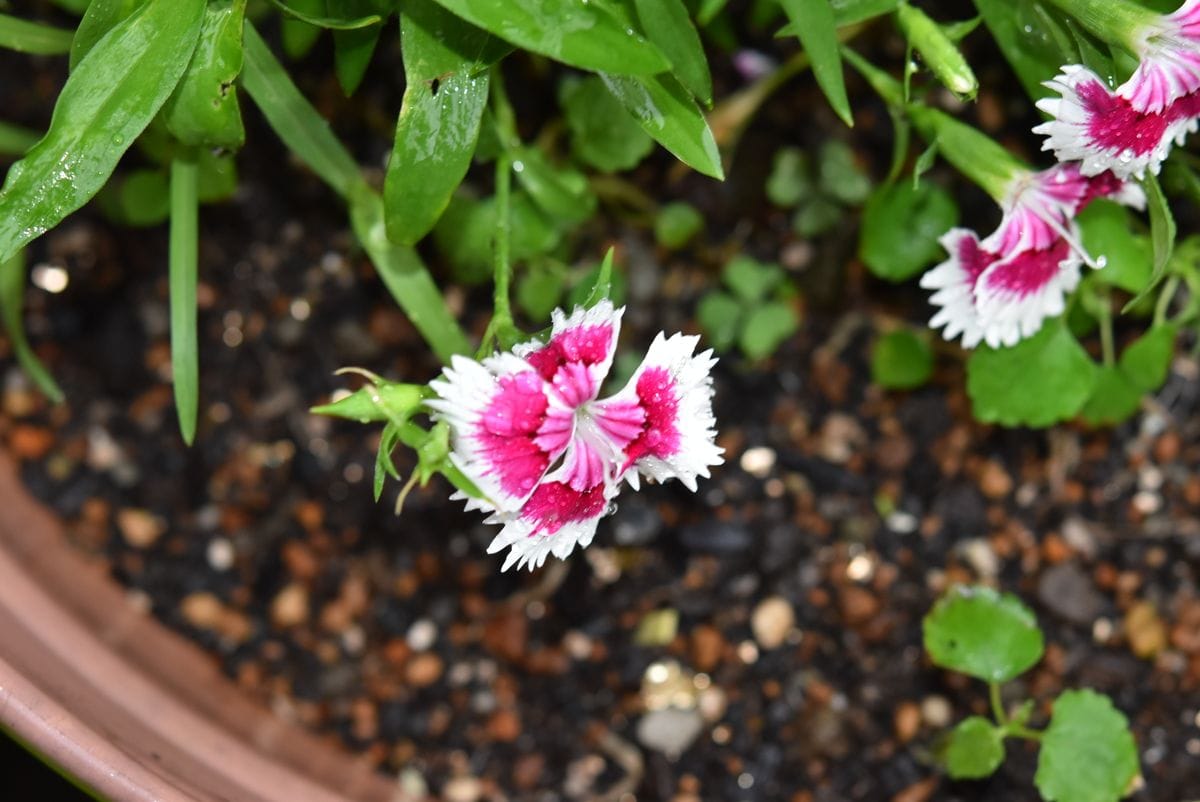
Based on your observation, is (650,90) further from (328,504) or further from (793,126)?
(328,504)

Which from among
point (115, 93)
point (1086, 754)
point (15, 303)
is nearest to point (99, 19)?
point (115, 93)

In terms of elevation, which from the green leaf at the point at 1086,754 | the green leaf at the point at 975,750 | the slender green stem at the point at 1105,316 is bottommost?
the green leaf at the point at 1086,754

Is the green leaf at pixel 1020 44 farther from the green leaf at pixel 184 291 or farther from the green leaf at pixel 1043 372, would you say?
the green leaf at pixel 184 291

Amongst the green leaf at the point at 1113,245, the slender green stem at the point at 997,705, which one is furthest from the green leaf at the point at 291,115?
the slender green stem at the point at 997,705

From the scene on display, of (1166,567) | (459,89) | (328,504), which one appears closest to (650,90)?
(459,89)

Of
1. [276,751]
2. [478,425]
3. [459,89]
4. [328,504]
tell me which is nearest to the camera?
[478,425]

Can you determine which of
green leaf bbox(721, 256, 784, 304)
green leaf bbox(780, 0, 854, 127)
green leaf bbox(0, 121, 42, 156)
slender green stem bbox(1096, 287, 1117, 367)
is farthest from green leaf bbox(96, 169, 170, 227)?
slender green stem bbox(1096, 287, 1117, 367)
